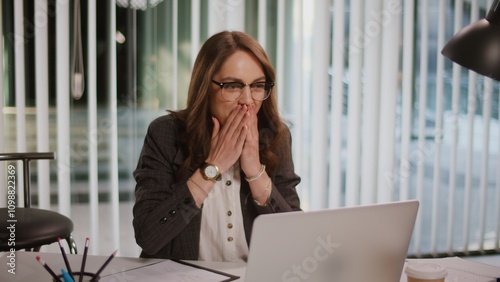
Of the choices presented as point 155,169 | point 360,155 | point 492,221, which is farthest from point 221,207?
point 492,221

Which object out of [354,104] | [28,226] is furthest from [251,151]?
[354,104]

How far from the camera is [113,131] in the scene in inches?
115

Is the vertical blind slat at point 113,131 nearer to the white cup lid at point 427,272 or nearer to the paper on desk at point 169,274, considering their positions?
the paper on desk at point 169,274

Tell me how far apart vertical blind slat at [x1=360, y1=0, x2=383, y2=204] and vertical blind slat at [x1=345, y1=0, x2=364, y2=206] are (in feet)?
0.19

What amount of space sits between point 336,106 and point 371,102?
0.80ft

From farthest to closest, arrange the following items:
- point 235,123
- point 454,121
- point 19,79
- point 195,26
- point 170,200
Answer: point 454,121
point 195,26
point 19,79
point 235,123
point 170,200

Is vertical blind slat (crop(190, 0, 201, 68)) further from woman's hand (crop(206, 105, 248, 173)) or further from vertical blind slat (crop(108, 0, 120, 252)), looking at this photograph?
woman's hand (crop(206, 105, 248, 173))

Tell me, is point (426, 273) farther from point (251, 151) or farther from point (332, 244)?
point (251, 151)

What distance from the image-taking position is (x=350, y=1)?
10.5ft

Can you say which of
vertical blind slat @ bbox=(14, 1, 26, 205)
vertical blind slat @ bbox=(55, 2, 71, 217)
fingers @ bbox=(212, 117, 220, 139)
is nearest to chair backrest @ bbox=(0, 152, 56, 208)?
vertical blind slat @ bbox=(14, 1, 26, 205)

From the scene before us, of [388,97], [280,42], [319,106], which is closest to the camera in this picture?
[280,42]

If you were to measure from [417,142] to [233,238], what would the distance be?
2.16 metres

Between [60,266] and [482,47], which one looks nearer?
[482,47]

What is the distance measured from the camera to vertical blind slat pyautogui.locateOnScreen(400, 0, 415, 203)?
10.7 ft
